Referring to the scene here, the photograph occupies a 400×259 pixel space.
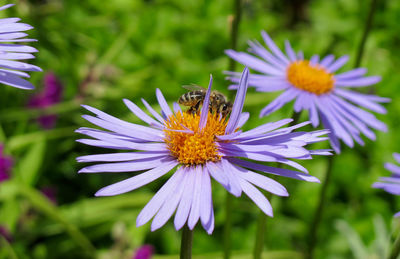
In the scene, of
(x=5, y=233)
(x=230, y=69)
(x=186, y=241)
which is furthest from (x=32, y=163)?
(x=186, y=241)

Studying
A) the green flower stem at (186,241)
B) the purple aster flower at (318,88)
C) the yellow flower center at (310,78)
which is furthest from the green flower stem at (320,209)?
the green flower stem at (186,241)

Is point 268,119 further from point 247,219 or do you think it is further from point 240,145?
point 240,145

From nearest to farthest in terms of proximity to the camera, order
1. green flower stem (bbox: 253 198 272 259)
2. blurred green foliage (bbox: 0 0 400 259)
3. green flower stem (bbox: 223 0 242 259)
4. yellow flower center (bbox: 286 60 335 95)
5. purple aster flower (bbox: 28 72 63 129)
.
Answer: green flower stem (bbox: 253 198 272 259) → green flower stem (bbox: 223 0 242 259) → yellow flower center (bbox: 286 60 335 95) → blurred green foliage (bbox: 0 0 400 259) → purple aster flower (bbox: 28 72 63 129)

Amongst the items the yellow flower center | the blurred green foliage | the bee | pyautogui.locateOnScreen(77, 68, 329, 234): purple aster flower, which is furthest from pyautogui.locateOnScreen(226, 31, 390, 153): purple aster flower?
pyautogui.locateOnScreen(77, 68, 329, 234): purple aster flower

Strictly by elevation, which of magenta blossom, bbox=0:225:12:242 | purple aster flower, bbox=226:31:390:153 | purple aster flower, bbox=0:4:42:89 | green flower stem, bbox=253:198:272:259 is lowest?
magenta blossom, bbox=0:225:12:242

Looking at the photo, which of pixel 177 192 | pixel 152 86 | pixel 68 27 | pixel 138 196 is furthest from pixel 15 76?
pixel 68 27

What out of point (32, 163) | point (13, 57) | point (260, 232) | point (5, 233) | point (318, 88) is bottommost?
point (5, 233)

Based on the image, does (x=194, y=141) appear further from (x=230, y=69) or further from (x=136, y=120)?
(x=136, y=120)

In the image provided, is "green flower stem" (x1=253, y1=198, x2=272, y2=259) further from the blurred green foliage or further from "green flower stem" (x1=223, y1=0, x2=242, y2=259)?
the blurred green foliage
